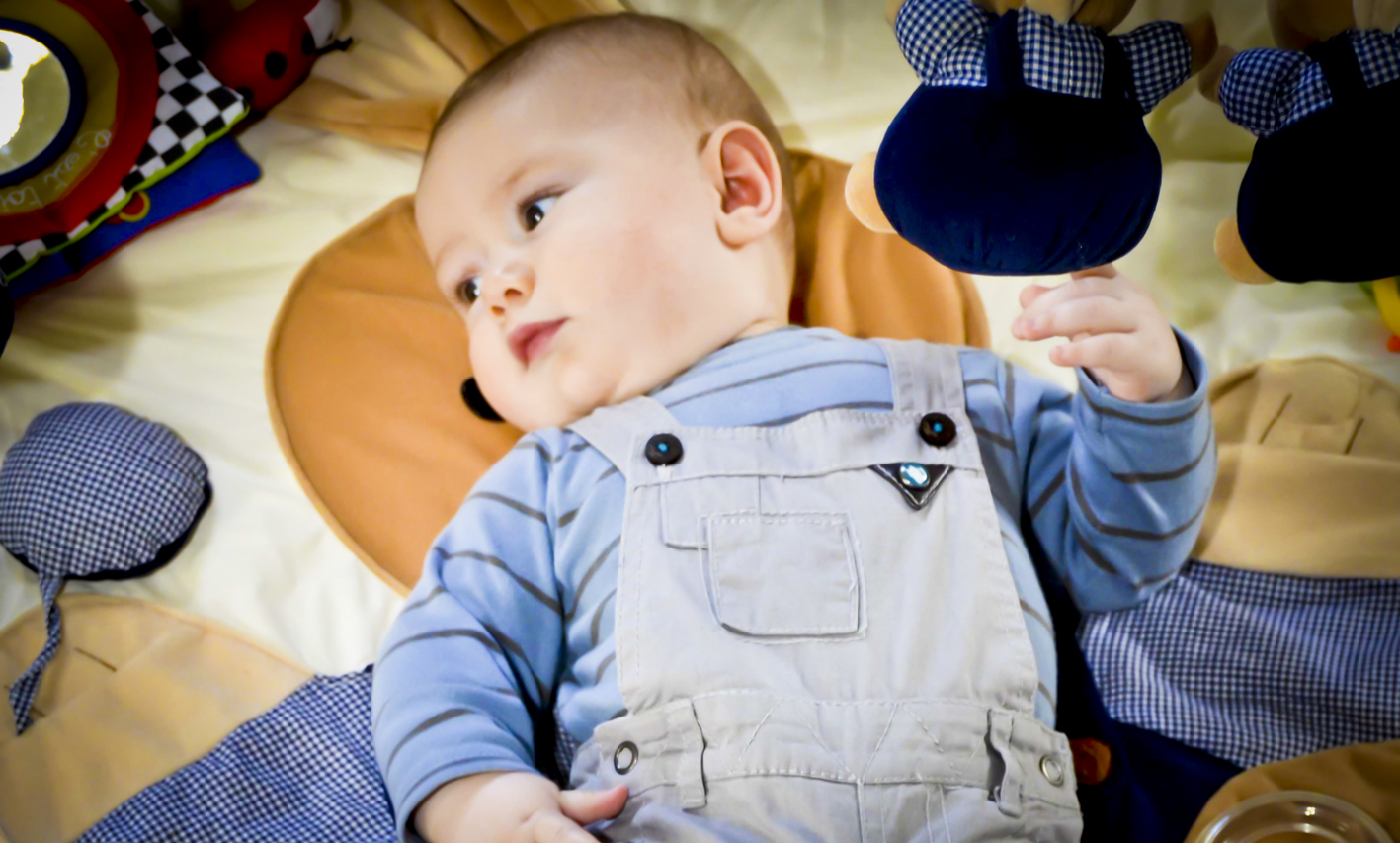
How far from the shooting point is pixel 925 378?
3.06 feet

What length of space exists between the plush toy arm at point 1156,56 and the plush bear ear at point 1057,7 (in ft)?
0.14

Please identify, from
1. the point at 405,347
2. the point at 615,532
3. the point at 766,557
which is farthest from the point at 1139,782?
the point at 405,347

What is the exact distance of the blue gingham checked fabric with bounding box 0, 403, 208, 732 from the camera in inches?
38.7

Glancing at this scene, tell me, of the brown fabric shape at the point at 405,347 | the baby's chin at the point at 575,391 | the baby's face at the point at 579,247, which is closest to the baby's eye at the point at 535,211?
the baby's face at the point at 579,247

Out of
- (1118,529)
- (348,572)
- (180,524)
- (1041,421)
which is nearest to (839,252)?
(1041,421)

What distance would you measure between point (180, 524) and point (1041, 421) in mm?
777

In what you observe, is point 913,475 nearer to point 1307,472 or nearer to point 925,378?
point 925,378

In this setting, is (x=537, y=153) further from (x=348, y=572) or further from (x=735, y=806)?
(x=735, y=806)

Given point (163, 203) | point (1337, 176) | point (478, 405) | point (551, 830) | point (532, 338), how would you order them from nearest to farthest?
point (1337, 176)
point (551, 830)
point (532, 338)
point (478, 405)
point (163, 203)

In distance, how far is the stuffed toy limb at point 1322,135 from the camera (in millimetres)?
602

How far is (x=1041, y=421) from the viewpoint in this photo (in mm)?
955

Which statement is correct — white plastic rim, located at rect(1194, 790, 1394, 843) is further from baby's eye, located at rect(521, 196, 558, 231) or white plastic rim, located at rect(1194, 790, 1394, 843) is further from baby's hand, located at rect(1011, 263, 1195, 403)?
baby's eye, located at rect(521, 196, 558, 231)

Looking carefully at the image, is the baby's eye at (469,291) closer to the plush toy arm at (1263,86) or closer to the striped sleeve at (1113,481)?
the striped sleeve at (1113,481)

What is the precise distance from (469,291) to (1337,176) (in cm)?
71
